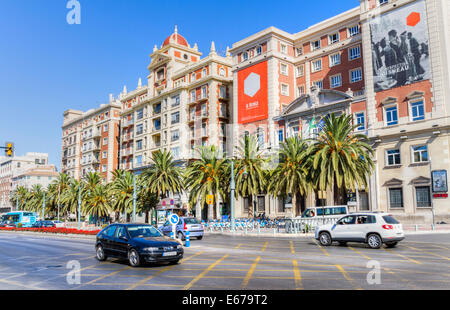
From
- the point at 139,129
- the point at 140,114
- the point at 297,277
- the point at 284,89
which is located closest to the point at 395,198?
the point at 284,89

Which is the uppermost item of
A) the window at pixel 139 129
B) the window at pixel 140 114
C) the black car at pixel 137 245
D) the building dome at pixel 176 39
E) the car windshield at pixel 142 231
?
the building dome at pixel 176 39

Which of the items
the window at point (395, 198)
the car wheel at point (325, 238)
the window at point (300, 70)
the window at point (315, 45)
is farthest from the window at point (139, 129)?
the car wheel at point (325, 238)

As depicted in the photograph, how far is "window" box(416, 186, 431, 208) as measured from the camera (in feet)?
116

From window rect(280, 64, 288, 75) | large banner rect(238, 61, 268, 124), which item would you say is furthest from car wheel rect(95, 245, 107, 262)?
window rect(280, 64, 288, 75)

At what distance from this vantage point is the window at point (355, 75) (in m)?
44.7

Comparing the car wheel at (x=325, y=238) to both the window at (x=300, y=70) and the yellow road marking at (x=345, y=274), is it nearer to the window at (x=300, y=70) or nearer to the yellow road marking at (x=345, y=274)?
the yellow road marking at (x=345, y=274)

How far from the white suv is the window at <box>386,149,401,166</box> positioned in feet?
71.3

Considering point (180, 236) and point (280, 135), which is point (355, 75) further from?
point (180, 236)

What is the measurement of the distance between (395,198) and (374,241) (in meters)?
22.6

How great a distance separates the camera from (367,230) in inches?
703

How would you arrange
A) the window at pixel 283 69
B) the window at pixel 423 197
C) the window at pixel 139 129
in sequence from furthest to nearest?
the window at pixel 139 129 → the window at pixel 283 69 → the window at pixel 423 197

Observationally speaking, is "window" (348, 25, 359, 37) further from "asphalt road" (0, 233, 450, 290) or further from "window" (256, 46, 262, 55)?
"asphalt road" (0, 233, 450, 290)

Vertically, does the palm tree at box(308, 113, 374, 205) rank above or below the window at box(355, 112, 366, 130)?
below

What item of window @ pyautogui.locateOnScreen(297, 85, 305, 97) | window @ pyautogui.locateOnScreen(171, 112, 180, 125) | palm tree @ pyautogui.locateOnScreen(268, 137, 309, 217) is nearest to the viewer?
palm tree @ pyautogui.locateOnScreen(268, 137, 309, 217)
